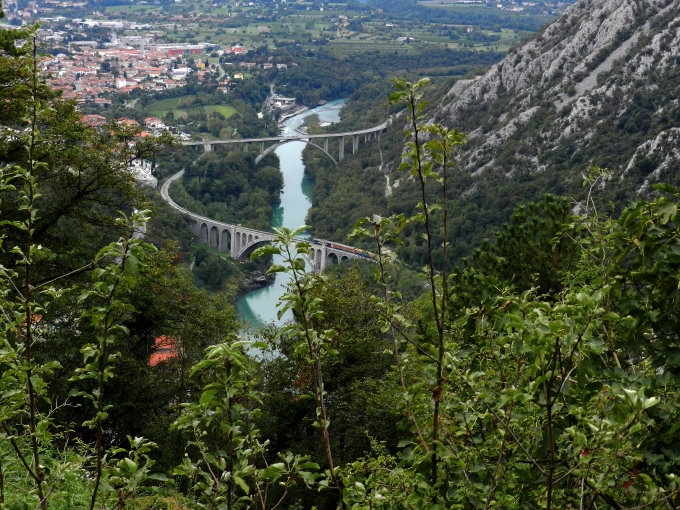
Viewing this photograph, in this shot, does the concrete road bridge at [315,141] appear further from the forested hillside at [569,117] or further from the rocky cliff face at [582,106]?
the rocky cliff face at [582,106]

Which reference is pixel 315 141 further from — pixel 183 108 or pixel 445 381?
pixel 445 381

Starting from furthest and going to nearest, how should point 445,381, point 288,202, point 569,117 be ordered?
point 288,202 → point 569,117 → point 445,381

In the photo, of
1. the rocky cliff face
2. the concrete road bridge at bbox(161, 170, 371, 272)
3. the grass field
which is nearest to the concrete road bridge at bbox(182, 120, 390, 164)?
the rocky cliff face

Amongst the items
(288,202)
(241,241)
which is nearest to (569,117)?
(241,241)

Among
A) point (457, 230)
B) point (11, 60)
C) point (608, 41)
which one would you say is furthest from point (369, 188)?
point (11, 60)

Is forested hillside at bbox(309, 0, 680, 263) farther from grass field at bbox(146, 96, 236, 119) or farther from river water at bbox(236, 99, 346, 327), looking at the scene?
grass field at bbox(146, 96, 236, 119)

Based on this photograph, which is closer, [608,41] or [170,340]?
[170,340]

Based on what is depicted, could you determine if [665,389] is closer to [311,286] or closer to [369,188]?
[311,286]
